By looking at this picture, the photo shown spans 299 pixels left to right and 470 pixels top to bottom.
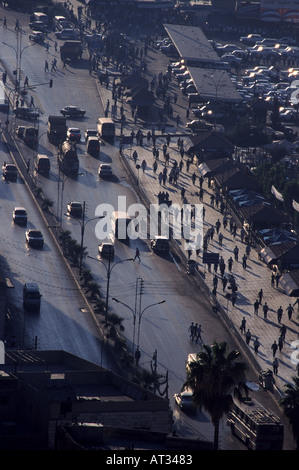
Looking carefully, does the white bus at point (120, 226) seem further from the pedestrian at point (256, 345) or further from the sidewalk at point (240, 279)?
the pedestrian at point (256, 345)

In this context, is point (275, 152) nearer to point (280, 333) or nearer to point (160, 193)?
point (160, 193)

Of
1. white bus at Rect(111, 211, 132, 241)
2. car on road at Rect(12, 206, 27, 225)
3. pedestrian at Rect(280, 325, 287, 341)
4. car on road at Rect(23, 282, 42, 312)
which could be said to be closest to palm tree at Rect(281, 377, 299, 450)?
pedestrian at Rect(280, 325, 287, 341)

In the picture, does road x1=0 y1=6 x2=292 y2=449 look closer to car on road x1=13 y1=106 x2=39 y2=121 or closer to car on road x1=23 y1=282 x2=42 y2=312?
car on road x1=23 y1=282 x2=42 y2=312

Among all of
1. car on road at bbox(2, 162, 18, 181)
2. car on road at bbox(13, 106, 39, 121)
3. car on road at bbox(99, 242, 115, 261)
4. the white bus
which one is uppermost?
car on road at bbox(13, 106, 39, 121)

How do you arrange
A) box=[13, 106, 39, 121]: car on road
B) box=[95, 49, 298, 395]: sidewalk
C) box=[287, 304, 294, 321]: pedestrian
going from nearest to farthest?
box=[95, 49, 298, 395]: sidewalk, box=[287, 304, 294, 321]: pedestrian, box=[13, 106, 39, 121]: car on road

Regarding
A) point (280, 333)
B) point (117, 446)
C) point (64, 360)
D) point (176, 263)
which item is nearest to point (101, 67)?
point (176, 263)

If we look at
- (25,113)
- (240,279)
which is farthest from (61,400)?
(25,113)

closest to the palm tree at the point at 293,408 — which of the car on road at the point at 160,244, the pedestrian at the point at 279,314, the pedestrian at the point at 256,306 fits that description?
the pedestrian at the point at 279,314
